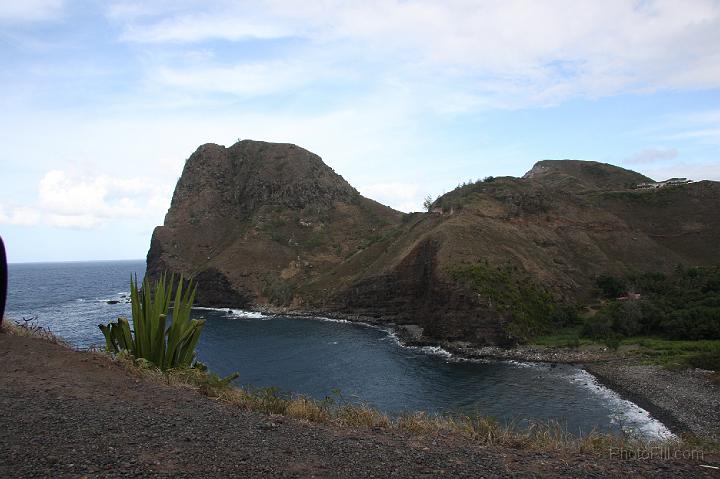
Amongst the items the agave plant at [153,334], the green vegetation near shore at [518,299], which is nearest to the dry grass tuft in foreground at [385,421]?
the agave plant at [153,334]

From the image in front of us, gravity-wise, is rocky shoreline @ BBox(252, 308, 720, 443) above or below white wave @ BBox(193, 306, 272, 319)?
below

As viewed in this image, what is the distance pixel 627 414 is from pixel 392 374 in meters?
15.7

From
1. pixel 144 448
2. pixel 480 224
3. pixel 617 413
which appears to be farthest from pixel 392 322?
pixel 144 448

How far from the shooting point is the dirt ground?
5.43 meters

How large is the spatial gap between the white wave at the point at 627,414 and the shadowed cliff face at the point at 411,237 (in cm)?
975

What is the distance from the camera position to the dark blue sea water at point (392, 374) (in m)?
28.2

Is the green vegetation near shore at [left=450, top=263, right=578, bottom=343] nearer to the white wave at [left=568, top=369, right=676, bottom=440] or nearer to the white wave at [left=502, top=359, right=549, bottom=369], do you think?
the white wave at [left=502, top=359, right=549, bottom=369]

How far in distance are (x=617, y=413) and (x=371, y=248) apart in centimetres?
4877

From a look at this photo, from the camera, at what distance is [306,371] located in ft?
125

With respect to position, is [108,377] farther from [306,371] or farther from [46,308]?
[46,308]

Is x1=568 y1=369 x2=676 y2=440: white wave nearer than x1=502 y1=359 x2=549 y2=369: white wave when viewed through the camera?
Yes

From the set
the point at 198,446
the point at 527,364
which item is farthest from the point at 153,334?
the point at 527,364

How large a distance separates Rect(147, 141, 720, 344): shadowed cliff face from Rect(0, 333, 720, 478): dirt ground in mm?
37993

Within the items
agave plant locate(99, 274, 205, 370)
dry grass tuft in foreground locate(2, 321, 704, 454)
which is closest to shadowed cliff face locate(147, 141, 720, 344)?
dry grass tuft in foreground locate(2, 321, 704, 454)
